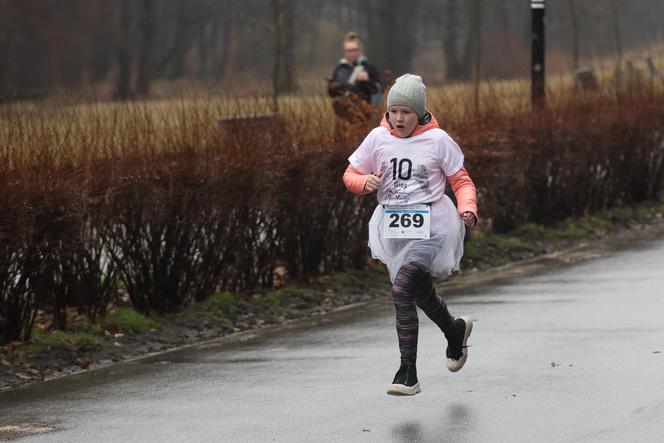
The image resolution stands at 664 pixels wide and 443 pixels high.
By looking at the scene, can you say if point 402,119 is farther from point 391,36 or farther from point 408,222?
point 391,36

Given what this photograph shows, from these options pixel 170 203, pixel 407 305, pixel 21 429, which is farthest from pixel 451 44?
pixel 21 429

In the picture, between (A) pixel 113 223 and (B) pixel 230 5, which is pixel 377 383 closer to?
(A) pixel 113 223

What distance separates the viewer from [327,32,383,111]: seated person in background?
14.8 m

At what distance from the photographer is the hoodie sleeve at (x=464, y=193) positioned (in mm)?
7758

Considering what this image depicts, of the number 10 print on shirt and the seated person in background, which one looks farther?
the seated person in background

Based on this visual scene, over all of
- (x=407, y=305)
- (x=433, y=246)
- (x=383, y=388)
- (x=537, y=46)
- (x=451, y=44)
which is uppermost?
(x=451, y=44)

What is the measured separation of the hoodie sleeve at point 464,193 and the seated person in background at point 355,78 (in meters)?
6.30

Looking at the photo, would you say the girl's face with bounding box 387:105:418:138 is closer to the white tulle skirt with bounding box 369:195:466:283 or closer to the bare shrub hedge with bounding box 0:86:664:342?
the white tulle skirt with bounding box 369:195:466:283

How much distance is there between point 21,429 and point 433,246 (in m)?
2.20

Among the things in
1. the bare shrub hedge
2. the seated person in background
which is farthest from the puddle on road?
the seated person in background

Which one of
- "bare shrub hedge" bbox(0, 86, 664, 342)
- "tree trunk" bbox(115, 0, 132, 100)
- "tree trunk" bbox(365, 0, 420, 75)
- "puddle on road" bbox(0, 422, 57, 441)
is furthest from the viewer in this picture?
"tree trunk" bbox(115, 0, 132, 100)

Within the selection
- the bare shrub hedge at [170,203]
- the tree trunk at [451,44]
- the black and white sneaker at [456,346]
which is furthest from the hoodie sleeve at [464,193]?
the tree trunk at [451,44]

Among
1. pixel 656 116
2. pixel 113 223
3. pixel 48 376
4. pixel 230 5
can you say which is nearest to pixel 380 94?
pixel 656 116

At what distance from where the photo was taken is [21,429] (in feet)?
24.2
